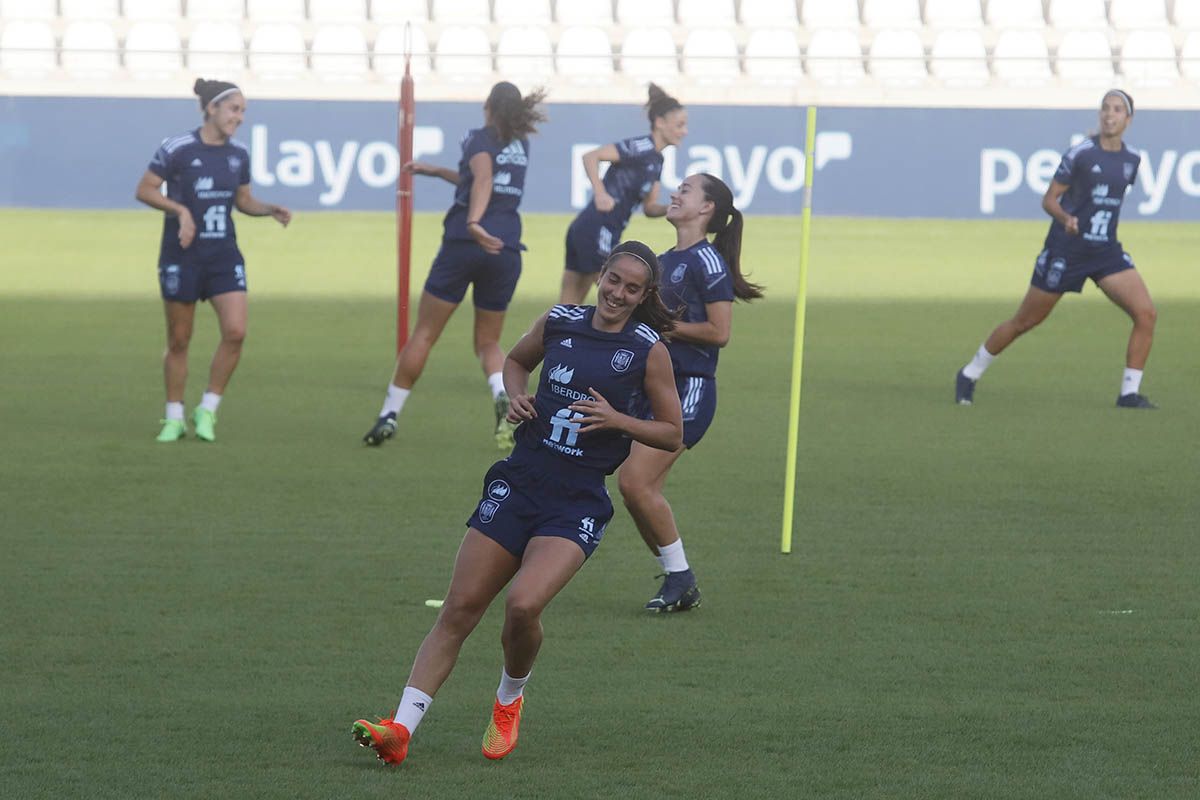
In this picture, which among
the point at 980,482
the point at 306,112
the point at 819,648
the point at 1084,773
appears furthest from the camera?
the point at 306,112

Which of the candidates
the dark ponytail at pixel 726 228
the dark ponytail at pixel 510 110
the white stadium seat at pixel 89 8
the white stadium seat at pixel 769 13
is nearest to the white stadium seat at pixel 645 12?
the white stadium seat at pixel 769 13

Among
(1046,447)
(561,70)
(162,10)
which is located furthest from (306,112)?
(1046,447)

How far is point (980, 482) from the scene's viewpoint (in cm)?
979

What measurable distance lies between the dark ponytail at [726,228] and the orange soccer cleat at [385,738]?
2389 millimetres

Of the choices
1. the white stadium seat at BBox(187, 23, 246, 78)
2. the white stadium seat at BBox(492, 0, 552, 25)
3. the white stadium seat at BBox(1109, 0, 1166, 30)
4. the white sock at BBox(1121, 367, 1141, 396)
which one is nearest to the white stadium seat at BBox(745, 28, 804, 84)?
the white stadium seat at BBox(492, 0, 552, 25)

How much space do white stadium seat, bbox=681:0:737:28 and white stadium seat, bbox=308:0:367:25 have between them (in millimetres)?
5824

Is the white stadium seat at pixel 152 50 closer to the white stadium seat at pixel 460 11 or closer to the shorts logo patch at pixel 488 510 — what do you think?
the white stadium seat at pixel 460 11

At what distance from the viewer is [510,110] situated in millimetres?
10508

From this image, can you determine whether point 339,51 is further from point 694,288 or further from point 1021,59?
point 694,288

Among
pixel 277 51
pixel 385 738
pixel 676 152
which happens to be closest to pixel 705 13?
pixel 676 152

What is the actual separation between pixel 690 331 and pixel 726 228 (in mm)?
455

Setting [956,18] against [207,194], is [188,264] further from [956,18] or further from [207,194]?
[956,18]

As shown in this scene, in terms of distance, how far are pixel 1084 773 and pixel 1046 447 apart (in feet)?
19.3

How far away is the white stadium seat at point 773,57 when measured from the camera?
1236 inches
